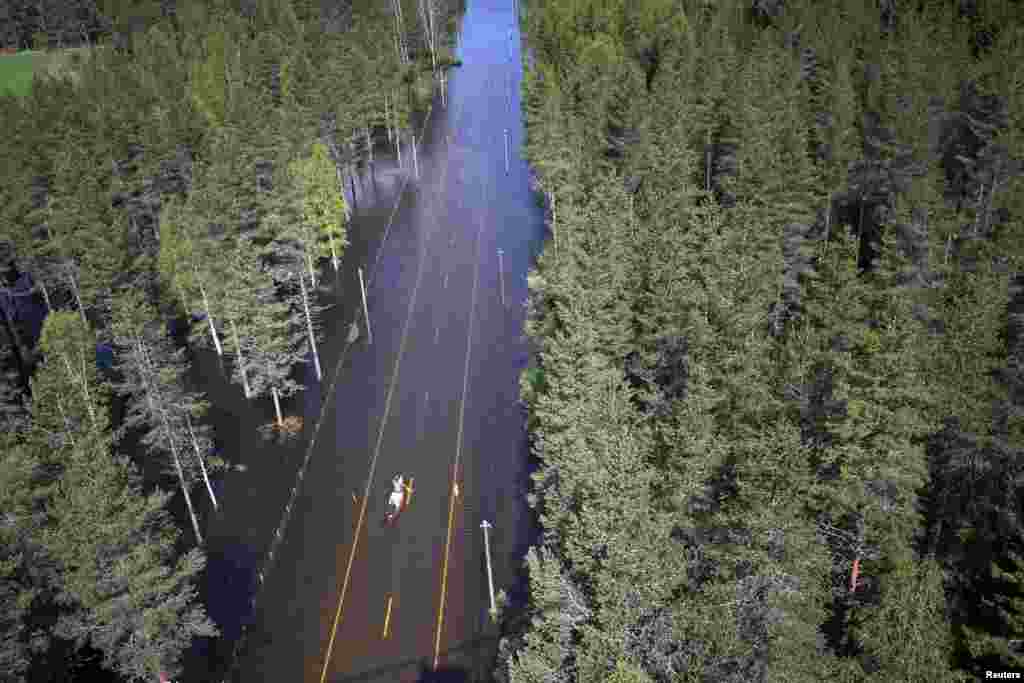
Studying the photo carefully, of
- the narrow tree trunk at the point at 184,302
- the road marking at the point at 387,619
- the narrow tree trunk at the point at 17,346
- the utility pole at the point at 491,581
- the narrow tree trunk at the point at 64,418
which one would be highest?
the narrow tree trunk at the point at 64,418

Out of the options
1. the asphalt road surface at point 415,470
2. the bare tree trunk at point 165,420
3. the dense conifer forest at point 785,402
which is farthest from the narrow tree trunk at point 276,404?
the dense conifer forest at point 785,402

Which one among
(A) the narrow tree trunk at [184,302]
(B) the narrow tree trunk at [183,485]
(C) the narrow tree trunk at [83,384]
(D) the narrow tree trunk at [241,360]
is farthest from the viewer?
(A) the narrow tree trunk at [184,302]

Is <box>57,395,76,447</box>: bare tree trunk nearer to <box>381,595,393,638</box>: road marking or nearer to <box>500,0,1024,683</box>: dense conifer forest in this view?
<box>381,595,393,638</box>: road marking

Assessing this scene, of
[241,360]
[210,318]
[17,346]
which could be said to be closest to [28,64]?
[17,346]

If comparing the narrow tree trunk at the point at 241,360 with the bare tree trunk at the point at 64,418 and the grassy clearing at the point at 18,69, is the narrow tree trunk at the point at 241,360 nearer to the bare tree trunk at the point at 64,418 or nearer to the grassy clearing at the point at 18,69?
the bare tree trunk at the point at 64,418

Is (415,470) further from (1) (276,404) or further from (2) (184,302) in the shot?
(2) (184,302)

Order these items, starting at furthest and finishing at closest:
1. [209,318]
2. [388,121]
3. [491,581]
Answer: [388,121]
[209,318]
[491,581]

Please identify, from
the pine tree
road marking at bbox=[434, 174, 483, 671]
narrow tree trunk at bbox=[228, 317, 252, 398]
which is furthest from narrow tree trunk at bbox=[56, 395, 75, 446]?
the pine tree
